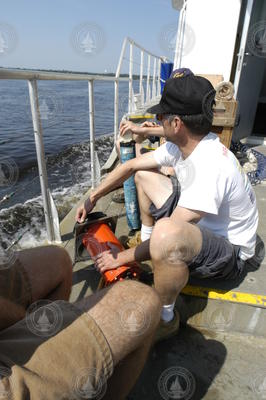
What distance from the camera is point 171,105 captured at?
1.72 metres

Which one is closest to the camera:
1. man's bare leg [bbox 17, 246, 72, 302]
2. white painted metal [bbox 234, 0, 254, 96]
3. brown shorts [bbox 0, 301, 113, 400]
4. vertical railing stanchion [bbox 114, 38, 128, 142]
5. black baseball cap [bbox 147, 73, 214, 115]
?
brown shorts [bbox 0, 301, 113, 400]

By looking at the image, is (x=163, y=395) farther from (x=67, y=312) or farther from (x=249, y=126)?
(x=249, y=126)

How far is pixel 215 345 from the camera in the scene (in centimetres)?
175

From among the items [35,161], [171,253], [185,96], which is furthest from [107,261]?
[35,161]

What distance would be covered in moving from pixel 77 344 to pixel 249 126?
5915 mm

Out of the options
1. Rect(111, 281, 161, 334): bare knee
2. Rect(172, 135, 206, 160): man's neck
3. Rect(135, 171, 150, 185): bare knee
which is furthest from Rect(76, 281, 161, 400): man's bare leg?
Rect(135, 171, 150, 185): bare knee

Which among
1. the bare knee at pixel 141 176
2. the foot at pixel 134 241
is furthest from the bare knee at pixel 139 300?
the foot at pixel 134 241

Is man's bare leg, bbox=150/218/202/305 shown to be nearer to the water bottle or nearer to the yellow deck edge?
the yellow deck edge

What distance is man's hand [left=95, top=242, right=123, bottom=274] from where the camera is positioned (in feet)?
5.91

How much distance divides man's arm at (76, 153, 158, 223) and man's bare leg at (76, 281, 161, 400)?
3.60ft

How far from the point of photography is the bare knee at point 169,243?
5.12 ft

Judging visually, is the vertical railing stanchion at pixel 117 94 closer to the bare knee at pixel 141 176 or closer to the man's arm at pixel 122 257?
the bare knee at pixel 141 176

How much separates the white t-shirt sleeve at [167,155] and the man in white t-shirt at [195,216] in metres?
0.29

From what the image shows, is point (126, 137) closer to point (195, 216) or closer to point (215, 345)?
point (195, 216)
